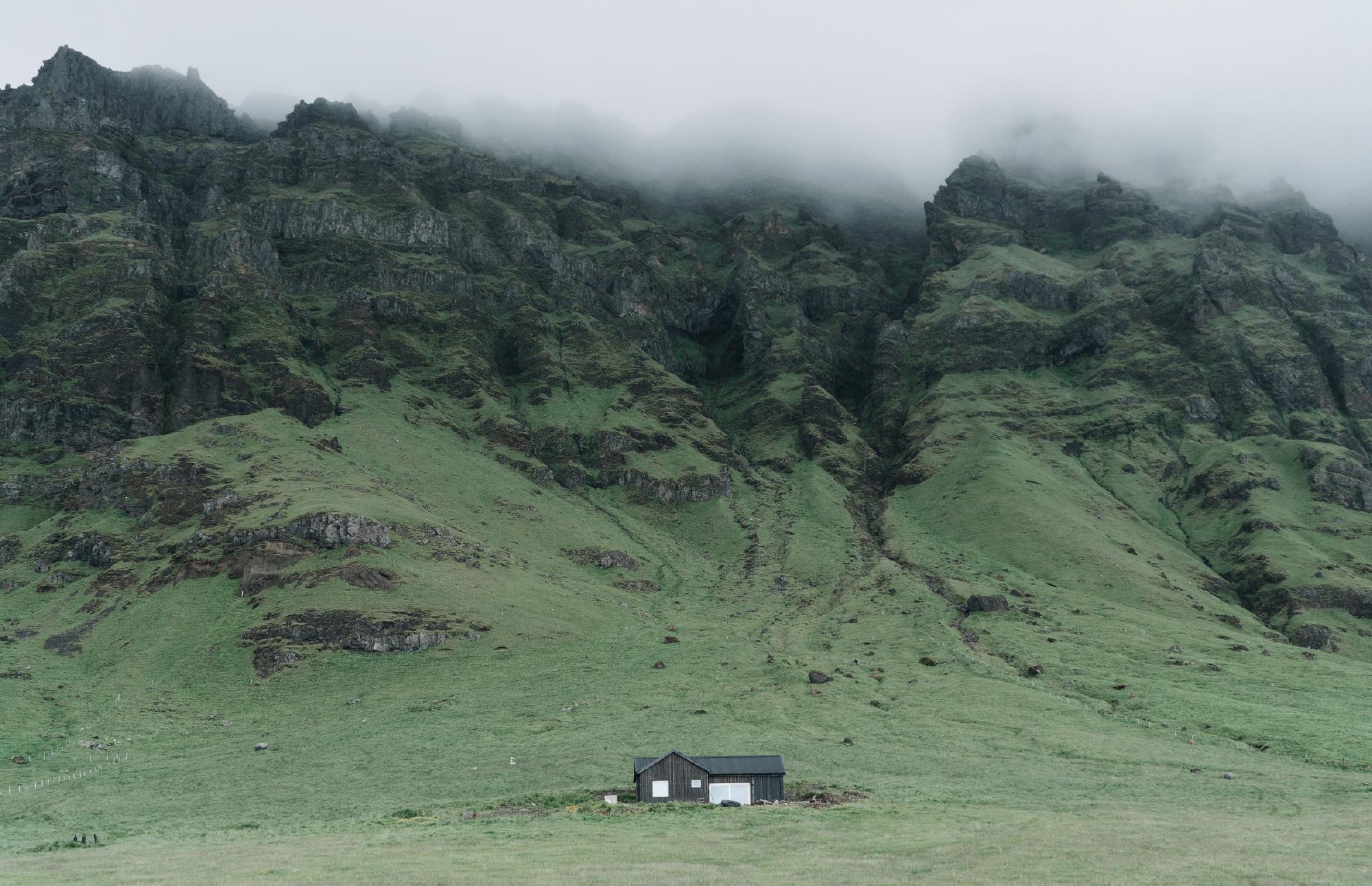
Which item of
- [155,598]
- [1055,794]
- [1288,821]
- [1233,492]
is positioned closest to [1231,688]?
[1055,794]

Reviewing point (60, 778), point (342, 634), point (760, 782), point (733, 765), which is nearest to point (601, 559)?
point (342, 634)

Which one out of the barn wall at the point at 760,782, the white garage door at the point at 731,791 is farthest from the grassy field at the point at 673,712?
the white garage door at the point at 731,791

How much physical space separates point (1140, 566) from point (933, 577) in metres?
41.3

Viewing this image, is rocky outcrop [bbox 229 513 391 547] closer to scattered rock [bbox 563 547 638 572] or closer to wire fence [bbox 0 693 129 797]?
scattered rock [bbox 563 547 638 572]

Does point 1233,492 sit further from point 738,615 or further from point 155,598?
point 155,598

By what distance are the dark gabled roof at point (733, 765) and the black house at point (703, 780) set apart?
53mm

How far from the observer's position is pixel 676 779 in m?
64.4

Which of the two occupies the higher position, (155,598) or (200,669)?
(155,598)

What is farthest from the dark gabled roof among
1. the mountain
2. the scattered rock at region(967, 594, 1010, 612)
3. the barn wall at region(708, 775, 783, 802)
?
the scattered rock at region(967, 594, 1010, 612)

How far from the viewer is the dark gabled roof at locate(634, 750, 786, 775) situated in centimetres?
6438

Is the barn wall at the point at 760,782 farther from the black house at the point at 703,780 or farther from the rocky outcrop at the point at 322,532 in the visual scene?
the rocky outcrop at the point at 322,532

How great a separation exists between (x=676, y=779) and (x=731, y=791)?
175 inches

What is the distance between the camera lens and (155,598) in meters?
124

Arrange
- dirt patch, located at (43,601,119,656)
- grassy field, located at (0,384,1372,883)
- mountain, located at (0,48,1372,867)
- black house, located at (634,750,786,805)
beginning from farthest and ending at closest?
dirt patch, located at (43,601,119,656), mountain, located at (0,48,1372,867), black house, located at (634,750,786,805), grassy field, located at (0,384,1372,883)
